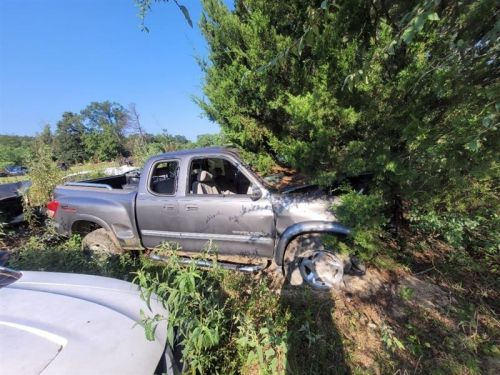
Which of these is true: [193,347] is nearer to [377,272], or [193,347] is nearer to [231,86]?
[377,272]

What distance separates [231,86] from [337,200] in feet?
7.82

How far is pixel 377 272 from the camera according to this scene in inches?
134

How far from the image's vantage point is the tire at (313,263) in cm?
319

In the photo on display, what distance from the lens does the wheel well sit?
4348mm

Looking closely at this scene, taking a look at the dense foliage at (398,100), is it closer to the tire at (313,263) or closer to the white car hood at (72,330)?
the tire at (313,263)

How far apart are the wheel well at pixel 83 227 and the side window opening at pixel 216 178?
1995 mm

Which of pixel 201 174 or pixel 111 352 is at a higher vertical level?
pixel 201 174

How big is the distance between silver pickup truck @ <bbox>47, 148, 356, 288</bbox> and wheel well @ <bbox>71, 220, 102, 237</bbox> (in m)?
0.01

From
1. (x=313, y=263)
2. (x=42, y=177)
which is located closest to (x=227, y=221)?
(x=313, y=263)

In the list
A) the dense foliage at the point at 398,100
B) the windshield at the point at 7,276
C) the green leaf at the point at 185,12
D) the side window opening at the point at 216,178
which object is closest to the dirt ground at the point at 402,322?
the dense foliage at the point at 398,100

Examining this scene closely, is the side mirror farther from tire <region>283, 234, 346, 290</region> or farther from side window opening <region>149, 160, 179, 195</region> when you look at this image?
side window opening <region>149, 160, 179, 195</region>

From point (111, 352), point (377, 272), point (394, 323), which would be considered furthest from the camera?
point (377, 272)

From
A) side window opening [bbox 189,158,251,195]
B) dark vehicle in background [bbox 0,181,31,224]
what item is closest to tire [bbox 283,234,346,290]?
side window opening [bbox 189,158,251,195]

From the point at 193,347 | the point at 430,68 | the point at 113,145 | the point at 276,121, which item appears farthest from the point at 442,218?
the point at 113,145
